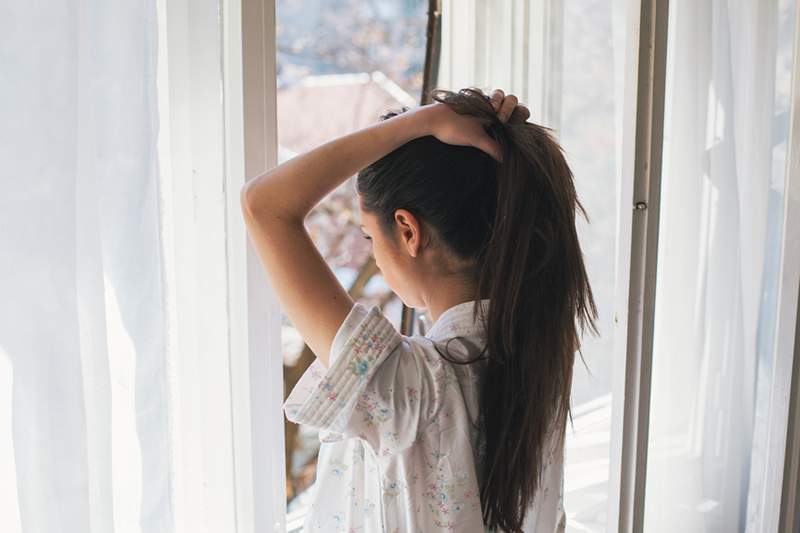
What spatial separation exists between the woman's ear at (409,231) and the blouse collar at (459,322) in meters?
0.08

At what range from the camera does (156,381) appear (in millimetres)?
897

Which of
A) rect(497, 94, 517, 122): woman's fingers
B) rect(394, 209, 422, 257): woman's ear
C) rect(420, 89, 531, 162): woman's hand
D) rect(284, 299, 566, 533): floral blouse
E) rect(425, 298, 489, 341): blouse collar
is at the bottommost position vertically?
rect(284, 299, 566, 533): floral blouse

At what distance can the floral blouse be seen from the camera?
0.82m

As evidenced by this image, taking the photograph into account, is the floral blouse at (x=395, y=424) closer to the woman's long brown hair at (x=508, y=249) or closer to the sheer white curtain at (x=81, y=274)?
the woman's long brown hair at (x=508, y=249)

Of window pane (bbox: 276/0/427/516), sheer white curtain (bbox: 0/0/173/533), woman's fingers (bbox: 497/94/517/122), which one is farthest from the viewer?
window pane (bbox: 276/0/427/516)

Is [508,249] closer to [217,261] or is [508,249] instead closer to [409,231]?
[409,231]

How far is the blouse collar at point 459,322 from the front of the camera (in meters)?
0.93

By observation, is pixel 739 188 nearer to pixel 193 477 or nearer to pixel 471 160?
pixel 471 160

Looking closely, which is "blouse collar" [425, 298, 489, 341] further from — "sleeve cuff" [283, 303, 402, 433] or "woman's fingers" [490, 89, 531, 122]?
"woman's fingers" [490, 89, 531, 122]

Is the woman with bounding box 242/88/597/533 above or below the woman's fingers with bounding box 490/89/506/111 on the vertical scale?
below

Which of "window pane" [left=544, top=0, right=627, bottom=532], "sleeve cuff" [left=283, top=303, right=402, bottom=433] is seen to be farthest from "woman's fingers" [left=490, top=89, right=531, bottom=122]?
"window pane" [left=544, top=0, right=627, bottom=532]

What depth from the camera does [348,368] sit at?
0.82 m

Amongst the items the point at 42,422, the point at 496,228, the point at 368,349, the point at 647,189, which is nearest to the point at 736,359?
the point at 647,189

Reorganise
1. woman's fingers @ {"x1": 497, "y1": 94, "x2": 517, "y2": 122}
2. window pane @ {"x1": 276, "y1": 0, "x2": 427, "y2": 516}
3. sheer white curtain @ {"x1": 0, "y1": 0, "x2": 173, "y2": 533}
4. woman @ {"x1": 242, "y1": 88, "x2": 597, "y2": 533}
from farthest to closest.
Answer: window pane @ {"x1": 276, "y1": 0, "x2": 427, "y2": 516} → woman's fingers @ {"x1": 497, "y1": 94, "x2": 517, "y2": 122} → woman @ {"x1": 242, "y1": 88, "x2": 597, "y2": 533} → sheer white curtain @ {"x1": 0, "y1": 0, "x2": 173, "y2": 533}
